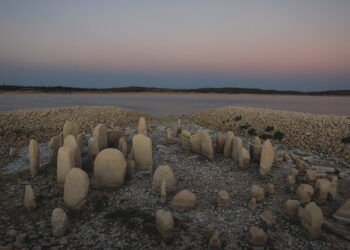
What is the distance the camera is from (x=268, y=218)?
5199 mm

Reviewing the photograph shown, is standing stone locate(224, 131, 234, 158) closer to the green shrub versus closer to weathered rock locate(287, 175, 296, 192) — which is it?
weathered rock locate(287, 175, 296, 192)

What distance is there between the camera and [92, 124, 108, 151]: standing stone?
8680mm

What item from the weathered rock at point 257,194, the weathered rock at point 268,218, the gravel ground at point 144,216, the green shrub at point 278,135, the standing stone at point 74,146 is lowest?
the gravel ground at point 144,216

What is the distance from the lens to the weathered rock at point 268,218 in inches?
203

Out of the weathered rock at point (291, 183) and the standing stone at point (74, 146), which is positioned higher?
the standing stone at point (74, 146)

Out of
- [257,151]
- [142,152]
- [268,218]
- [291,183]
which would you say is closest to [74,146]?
[142,152]

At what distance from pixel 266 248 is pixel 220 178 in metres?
3.11

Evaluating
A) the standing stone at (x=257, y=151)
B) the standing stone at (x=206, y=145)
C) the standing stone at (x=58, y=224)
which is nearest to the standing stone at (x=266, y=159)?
the standing stone at (x=257, y=151)

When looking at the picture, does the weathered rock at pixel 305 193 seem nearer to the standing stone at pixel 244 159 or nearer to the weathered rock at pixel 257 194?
the weathered rock at pixel 257 194

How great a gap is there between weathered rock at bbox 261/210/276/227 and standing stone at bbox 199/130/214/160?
12.7 feet

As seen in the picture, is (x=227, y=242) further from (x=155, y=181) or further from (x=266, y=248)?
(x=155, y=181)

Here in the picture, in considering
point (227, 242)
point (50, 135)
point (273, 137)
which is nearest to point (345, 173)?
point (273, 137)

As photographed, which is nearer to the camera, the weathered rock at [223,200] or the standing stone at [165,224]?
the standing stone at [165,224]

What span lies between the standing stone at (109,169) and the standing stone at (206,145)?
3.60m
